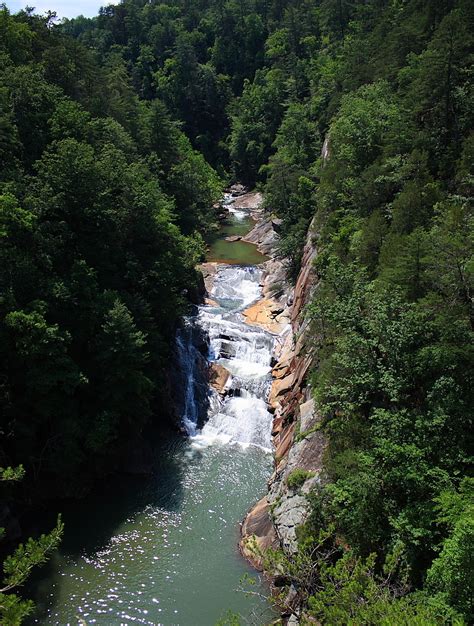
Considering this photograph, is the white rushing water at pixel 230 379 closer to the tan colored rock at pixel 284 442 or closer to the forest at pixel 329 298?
the tan colored rock at pixel 284 442

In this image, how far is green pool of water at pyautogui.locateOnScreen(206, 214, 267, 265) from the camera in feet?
160

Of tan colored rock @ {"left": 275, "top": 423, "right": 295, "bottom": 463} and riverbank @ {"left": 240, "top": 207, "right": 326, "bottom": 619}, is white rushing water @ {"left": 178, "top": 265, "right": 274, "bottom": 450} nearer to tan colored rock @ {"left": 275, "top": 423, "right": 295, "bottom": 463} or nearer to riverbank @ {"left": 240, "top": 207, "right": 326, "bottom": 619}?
riverbank @ {"left": 240, "top": 207, "right": 326, "bottom": 619}

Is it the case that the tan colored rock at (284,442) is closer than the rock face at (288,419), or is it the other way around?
the rock face at (288,419)

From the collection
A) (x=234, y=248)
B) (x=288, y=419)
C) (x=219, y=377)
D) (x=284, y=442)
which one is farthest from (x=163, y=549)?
(x=234, y=248)

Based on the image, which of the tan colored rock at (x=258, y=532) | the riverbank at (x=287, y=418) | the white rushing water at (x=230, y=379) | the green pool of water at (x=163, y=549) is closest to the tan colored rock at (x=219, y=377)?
the white rushing water at (x=230, y=379)

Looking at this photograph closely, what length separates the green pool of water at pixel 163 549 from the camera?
16.8 metres

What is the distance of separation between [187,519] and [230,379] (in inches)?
406

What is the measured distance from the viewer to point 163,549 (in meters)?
19.4

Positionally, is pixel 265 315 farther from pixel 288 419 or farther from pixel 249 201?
pixel 249 201

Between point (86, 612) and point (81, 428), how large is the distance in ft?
24.3

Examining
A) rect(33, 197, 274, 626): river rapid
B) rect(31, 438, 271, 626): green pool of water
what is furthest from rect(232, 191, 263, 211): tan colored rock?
rect(31, 438, 271, 626): green pool of water

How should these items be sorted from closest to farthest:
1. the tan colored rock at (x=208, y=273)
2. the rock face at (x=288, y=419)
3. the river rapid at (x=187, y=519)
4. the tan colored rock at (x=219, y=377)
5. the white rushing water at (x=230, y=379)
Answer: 1. the river rapid at (x=187, y=519)
2. the rock face at (x=288, y=419)
3. the white rushing water at (x=230, y=379)
4. the tan colored rock at (x=219, y=377)
5. the tan colored rock at (x=208, y=273)

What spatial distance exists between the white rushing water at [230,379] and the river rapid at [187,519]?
2.6 inches

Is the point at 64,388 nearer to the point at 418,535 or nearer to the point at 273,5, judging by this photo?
the point at 418,535
